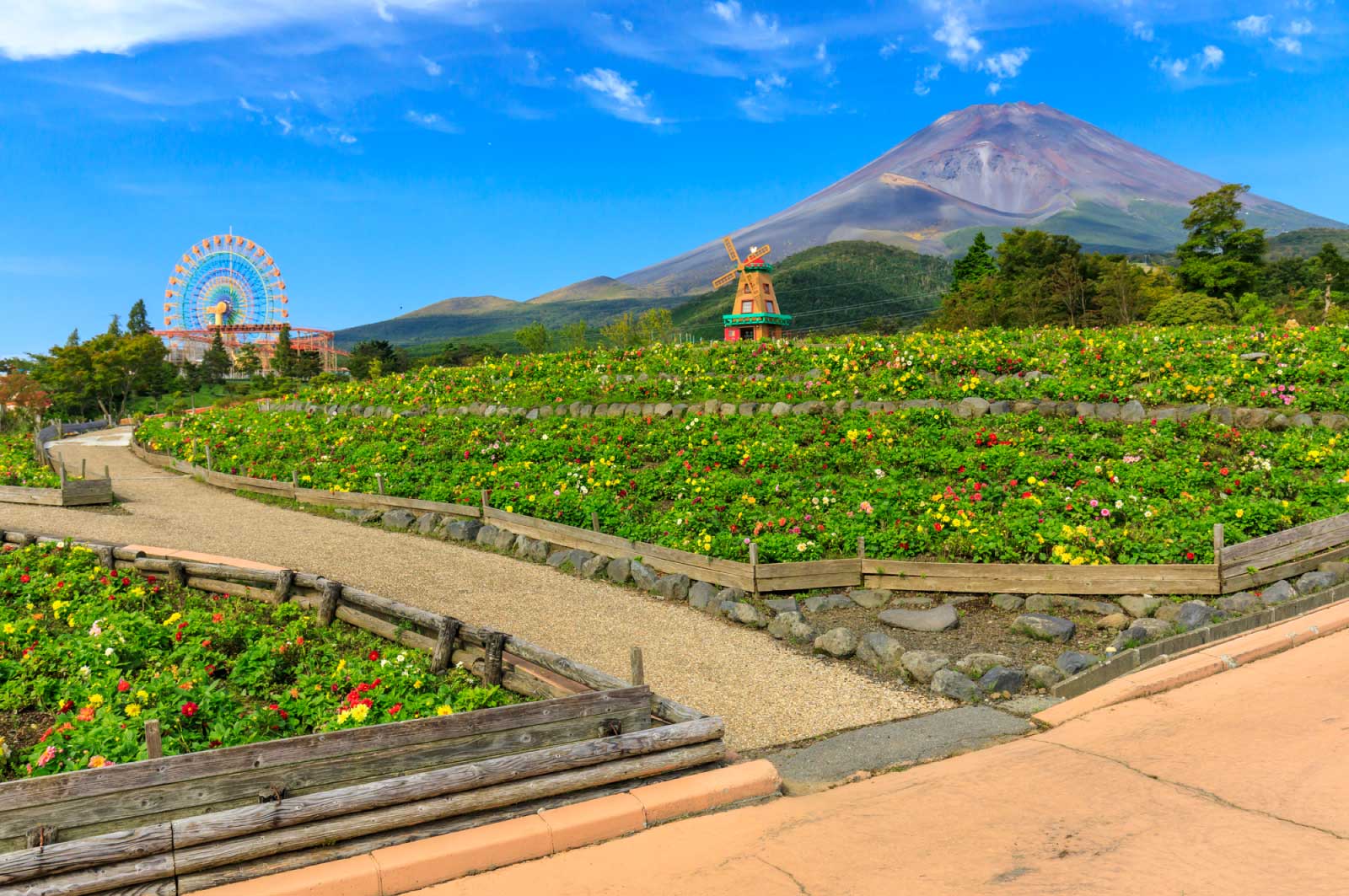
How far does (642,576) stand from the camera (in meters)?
12.0

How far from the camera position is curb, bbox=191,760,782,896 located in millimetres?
4801

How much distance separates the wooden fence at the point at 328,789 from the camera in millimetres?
4633

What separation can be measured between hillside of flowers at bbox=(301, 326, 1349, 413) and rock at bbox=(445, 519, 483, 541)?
763 cm

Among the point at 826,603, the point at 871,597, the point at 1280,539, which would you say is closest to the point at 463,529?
the point at 826,603

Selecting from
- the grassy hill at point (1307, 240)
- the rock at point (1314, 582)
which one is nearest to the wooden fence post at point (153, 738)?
the rock at point (1314, 582)

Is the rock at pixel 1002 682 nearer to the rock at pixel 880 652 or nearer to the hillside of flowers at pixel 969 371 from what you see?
the rock at pixel 880 652

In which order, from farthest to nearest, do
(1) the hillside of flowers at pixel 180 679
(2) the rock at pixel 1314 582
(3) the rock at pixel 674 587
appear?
1. (3) the rock at pixel 674 587
2. (2) the rock at pixel 1314 582
3. (1) the hillside of flowers at pixel 180 679

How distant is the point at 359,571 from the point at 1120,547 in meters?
11.6

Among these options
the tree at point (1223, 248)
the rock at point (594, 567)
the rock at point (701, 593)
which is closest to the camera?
the rock at point (701, 593)

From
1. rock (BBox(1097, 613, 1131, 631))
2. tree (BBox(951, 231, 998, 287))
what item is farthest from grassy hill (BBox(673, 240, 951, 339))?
rock (BBox(1097, 613, 1131, 631))

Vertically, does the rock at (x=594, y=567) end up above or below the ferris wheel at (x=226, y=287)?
below

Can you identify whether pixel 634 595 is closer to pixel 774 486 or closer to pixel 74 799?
pixel 774 486

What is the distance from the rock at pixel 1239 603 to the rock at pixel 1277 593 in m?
0.10

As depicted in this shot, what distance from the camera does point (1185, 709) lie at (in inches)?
282
